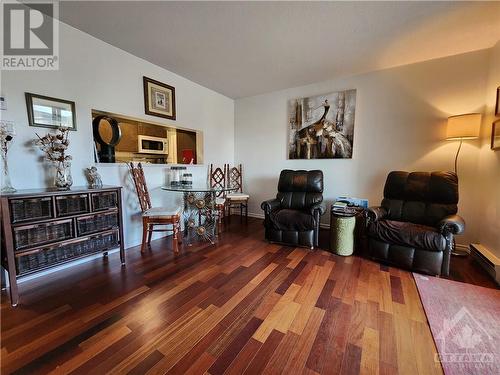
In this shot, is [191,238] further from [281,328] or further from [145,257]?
[281,328]

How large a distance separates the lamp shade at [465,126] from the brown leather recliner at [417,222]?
468 millimetres

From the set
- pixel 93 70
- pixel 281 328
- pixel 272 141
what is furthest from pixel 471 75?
pixel 93 70

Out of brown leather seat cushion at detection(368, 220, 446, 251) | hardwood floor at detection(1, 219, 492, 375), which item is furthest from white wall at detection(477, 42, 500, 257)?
hardwood floor at detection(1, 219, 492, 375)

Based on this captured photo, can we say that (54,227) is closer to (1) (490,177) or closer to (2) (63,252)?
(2) (63,252)

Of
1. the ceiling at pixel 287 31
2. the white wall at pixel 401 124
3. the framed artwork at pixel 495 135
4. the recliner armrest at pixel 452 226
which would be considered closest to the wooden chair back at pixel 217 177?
the white wall at pixel 401 124

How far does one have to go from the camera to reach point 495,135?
229 centimetres

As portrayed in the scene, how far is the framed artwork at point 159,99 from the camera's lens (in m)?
2.89

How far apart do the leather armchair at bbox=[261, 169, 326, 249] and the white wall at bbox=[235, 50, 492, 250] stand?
1.97ft

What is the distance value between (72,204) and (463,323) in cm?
332

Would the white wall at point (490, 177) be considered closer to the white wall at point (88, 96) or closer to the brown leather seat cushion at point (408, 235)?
the brown leather seat cushion at point (408, 235)

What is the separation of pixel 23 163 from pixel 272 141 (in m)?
3.45

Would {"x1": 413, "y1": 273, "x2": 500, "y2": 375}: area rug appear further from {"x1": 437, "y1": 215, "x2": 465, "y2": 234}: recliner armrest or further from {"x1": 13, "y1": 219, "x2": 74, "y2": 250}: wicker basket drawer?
{"x1": 13, "y1": 219, "x2": 74, "y2": 250}: wicker basket drawer

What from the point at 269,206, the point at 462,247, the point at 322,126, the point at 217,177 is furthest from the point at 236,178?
the point at 462,247

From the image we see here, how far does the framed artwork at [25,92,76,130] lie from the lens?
198 cm
